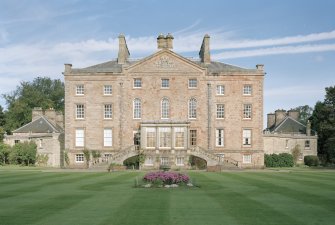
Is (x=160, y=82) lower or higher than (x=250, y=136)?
higher

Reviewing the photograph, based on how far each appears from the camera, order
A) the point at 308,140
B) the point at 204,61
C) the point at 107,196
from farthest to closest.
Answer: the point at 308,140 → the point at 204,61 → the point at 107,196

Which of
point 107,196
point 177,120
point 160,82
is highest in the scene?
point 160,82

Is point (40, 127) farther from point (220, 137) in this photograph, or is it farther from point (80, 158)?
point (220, 137)

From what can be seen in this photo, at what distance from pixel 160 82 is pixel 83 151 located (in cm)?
1203

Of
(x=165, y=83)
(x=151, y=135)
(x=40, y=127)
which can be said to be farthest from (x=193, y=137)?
(x=40, y=127)

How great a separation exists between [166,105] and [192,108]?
3084mm

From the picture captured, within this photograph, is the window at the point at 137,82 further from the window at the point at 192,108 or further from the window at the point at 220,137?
the window at the point at 220,137

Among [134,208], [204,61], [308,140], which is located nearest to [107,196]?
[134,208]

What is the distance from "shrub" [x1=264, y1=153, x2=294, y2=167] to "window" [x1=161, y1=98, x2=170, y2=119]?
15093 mm

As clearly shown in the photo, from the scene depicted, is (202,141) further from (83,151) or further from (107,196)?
(107,196)

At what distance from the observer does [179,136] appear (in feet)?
172

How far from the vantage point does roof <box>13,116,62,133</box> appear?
6481 centimetres

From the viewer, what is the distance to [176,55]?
178 ft

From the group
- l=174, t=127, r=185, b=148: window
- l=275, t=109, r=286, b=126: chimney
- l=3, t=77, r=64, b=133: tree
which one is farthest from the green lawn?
l=3, t=77, r=64, b=133: tree
